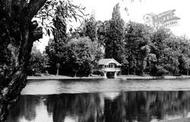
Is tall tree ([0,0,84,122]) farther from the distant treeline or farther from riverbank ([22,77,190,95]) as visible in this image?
the distant treeline

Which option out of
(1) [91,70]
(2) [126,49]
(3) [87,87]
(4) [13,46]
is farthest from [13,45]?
(2) [126,49]

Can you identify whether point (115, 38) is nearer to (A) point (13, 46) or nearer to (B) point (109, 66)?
(B) point (109, 66)

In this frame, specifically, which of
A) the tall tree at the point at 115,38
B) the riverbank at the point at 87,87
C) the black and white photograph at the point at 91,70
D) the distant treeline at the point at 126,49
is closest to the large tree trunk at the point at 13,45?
the black and white photograph at the point at 91,70

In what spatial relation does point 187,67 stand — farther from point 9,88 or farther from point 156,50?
point 9,88

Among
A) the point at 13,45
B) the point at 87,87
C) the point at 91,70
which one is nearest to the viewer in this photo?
the point at 13,45

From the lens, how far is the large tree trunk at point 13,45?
446 cm

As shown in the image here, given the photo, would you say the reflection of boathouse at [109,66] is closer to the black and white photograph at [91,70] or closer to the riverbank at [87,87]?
the black and white photograph at [91,70]

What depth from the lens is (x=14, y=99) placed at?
4801 millimetres

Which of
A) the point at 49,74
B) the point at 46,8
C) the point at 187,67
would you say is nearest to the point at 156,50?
the point at 187,67

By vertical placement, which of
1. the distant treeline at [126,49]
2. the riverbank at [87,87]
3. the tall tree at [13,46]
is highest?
the distant treeline at [126,49]

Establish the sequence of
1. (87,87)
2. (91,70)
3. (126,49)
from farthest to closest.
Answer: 1. (126,49)
2. (91,70)
3. (87,87)

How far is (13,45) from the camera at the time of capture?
4.54m

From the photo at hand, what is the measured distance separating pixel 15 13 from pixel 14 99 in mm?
1502

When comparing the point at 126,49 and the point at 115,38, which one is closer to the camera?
the point at 115,38
